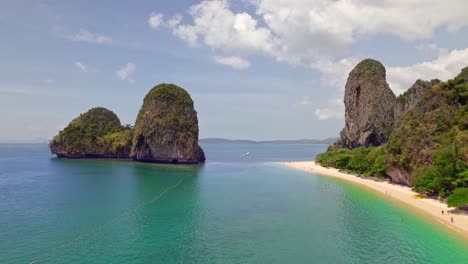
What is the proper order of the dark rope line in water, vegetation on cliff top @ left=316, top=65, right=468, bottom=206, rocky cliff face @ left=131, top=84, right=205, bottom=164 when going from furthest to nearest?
rocky cliff face @ left=131, top=84, right=205, bottom=164 → vegetation on cliff top @ left=316, top=65, right=468, bottom=206 → the dark rope line in water

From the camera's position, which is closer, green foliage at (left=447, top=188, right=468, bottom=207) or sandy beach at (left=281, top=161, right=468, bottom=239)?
sandy beach at (left=281, top=161, right=468, bottom=239)

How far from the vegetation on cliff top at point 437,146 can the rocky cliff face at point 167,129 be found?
70410mm

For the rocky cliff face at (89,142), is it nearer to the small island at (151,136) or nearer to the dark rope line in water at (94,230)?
the small island at (151,136)

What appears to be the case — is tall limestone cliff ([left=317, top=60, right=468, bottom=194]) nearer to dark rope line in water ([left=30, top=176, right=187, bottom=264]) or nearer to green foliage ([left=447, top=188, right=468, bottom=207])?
green foliage ([left=447, top=188, right=468, bottom=207])

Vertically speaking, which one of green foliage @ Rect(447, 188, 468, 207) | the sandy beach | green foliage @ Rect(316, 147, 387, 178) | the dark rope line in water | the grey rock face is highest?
the grey rock face

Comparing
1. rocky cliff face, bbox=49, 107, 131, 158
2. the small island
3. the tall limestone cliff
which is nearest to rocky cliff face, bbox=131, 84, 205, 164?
the small island

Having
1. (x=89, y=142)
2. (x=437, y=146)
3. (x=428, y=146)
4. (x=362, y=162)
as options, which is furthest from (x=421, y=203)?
(x=89, y=142)

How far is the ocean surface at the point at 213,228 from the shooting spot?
28312 millimetres

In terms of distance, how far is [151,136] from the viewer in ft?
397

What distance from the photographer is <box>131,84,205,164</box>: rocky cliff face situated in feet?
392

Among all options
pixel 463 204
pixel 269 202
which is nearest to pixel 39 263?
pixel 269 202

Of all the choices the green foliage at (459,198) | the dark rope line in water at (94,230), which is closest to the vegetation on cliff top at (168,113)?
the dark rope line in water at (94,230)

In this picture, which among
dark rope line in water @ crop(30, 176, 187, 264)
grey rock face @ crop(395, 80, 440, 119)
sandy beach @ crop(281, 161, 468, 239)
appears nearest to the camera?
dark rope line in water @ crop(30, 176, 187, 264)

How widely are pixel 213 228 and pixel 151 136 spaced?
90.3 meters
